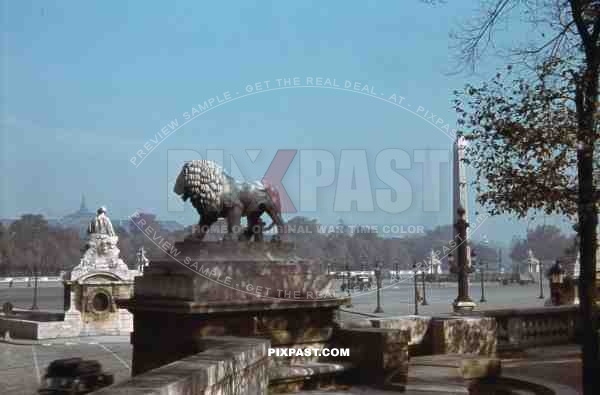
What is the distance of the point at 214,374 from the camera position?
5.80m

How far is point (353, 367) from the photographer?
412 inches

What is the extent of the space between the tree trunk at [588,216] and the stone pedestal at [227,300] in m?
3.75

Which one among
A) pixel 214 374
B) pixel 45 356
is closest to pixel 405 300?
pixel 45 356

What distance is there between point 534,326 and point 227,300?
7.61 m

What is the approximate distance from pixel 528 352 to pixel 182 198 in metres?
7.55

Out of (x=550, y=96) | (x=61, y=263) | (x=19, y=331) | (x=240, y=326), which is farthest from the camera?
(x=61, y=263)

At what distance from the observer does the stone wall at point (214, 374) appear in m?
4.77

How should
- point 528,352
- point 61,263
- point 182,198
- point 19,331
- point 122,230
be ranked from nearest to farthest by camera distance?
point 182,198 → point 528,352 → point 19,331 → point 122,230 → point 61,263

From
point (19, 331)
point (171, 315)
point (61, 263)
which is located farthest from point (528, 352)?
point (61, 263)

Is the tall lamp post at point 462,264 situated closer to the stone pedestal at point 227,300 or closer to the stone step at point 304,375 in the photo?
the stone pedestal at point 227,300

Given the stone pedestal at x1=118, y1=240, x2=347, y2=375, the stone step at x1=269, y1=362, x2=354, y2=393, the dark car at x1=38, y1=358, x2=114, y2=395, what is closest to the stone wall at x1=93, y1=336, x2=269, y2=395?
the stone pedestal at x1=118, y1=240, x2=347, y2=375

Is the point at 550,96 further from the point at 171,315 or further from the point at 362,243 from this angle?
the point at 362,243

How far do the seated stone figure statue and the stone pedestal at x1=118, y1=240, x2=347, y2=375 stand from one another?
20.1m

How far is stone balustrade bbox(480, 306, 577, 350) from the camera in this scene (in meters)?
13.8
